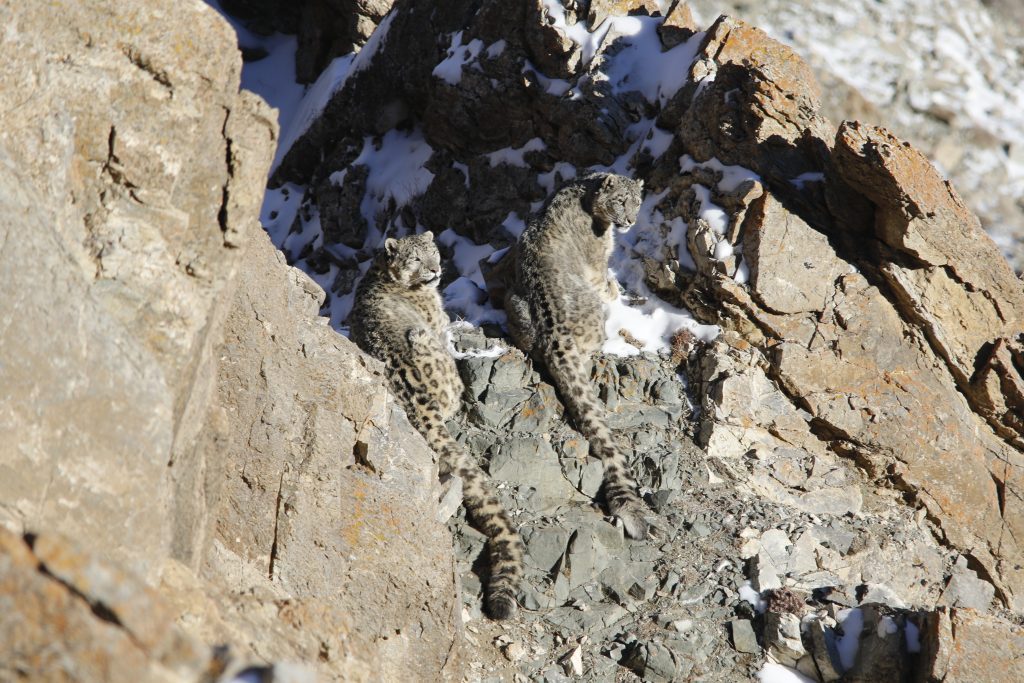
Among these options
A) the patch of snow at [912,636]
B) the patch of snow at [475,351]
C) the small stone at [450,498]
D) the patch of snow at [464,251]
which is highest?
the patch of snow at [912,636]

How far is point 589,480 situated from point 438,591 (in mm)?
3246

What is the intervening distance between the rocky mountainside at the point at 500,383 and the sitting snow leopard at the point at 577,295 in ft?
1.04

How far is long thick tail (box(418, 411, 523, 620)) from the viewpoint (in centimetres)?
859

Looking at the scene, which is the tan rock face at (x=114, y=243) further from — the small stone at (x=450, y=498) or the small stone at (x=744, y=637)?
the small stone at (x=744, y=637)

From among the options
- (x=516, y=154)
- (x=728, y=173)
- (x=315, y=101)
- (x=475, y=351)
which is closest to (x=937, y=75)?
(x=516, y=154)

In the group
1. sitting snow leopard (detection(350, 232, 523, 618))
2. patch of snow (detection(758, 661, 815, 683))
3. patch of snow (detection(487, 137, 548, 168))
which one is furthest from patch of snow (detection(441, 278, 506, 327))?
patch of snow (detection(758, 661, 815, 683))

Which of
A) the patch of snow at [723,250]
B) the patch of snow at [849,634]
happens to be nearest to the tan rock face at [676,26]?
the patch of snow at [723,250]

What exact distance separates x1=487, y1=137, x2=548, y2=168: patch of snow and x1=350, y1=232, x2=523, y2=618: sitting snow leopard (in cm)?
579

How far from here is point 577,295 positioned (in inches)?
471

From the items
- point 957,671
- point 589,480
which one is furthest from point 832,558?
point 589,480

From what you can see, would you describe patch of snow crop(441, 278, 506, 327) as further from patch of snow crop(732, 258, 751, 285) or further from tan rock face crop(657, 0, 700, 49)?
tan rock face crop(657, 0, 700, 49)

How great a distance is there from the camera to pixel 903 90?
1326 inches

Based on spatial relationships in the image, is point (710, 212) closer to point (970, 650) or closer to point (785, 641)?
point (785, 641)

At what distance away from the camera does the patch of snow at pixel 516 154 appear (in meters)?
17.0
